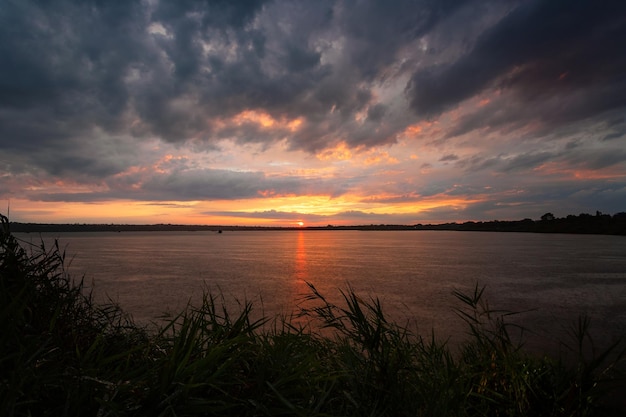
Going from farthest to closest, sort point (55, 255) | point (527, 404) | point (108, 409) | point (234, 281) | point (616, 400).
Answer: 1. point (234, 281)
2. point (616, 400)
3. point (527, 404)
4. point (55, 255)
5. point (108, 409)

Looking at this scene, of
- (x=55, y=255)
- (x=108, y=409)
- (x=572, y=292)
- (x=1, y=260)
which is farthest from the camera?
(x=572, y=292)

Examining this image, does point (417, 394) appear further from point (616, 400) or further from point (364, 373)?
point (616, 400)

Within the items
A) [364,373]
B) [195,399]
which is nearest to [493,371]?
[364,373]

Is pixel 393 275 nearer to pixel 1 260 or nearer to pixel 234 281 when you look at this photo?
pixel 234 281

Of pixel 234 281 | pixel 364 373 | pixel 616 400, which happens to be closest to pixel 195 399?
pixel 364 373

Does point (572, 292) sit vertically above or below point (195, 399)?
below

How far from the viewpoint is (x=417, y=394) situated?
5.24 metres

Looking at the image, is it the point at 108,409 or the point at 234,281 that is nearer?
the point at 108,409

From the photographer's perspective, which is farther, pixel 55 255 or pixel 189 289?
pixel 189 289

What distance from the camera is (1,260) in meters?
5.05

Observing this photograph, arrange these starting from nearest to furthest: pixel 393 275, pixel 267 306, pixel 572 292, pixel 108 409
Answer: pixel 108 409
pixel 267 306
pixel 572 292
pixel 393 275

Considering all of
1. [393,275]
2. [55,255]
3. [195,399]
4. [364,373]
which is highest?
[55,255]

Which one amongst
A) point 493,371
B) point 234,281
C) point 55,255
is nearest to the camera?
point 55,255

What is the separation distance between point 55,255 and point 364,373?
5.41 meters
